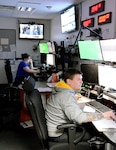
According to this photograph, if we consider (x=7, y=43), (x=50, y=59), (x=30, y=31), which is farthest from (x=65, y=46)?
(x=7, y=43)

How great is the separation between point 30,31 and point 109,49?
449 centimetres

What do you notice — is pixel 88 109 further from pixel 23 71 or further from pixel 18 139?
pixel 23 71

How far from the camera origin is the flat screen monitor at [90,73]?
3.08 m

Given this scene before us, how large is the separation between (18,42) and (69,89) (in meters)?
Result: 5.35

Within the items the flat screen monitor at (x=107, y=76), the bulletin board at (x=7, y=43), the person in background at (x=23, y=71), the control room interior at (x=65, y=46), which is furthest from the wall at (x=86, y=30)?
the bulletin board at (x=7, y=43)

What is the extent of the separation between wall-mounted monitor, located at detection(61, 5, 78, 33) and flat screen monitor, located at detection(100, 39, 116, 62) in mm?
1783

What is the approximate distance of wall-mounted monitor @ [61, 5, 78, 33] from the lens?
4.54m

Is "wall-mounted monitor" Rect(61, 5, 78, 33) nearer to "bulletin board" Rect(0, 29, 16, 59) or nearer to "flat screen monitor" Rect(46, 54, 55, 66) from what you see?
"flat screen monitor" Rect(46, 54, 55, 66)

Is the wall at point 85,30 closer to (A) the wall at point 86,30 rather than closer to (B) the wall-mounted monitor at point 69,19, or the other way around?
(A) the wall at point 86,30

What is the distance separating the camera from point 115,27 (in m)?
3.29

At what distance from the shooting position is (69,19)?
15.9 feet

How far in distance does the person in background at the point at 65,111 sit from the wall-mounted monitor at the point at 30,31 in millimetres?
4973

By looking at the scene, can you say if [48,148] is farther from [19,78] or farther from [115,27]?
[19,78]

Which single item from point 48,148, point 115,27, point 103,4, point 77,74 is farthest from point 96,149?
point 103,4
